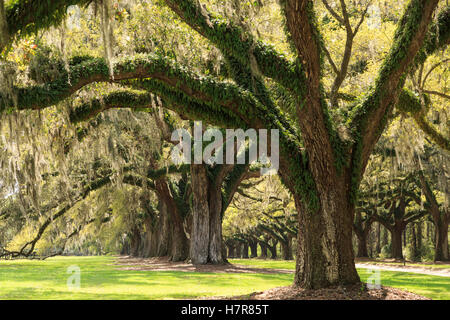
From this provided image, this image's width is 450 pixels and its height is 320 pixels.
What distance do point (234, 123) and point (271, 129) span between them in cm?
72

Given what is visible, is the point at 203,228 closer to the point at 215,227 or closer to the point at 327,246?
the point at 215,227

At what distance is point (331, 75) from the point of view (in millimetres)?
14250

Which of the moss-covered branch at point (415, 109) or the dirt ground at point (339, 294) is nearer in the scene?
the dirt ground at point (339, 294)

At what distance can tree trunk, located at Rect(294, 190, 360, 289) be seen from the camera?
748 cm

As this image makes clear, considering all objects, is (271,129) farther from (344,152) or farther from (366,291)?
(366,291)

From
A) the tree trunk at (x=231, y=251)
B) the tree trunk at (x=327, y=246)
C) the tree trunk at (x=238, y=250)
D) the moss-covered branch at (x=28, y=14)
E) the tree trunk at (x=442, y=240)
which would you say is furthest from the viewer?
the tree trunk at (x=231, y=251)

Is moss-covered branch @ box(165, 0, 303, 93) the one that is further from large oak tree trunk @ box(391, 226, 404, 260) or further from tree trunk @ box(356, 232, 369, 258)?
tree trunk @ box(356, 232, 369, 258)

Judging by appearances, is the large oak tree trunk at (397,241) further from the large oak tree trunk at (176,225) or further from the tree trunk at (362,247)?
the large oak tree trunk at (176,225)

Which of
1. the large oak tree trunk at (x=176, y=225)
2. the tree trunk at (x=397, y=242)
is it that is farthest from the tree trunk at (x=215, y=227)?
the tree trunk at (x=397, y=242)

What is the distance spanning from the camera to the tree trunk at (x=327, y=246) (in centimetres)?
748

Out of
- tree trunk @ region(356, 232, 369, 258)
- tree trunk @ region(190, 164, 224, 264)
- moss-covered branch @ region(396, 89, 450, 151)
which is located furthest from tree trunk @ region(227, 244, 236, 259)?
moss-covered branch @ region(396, 89, 450, 151)

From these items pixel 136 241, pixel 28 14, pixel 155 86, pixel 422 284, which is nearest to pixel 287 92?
pixel 155 86
